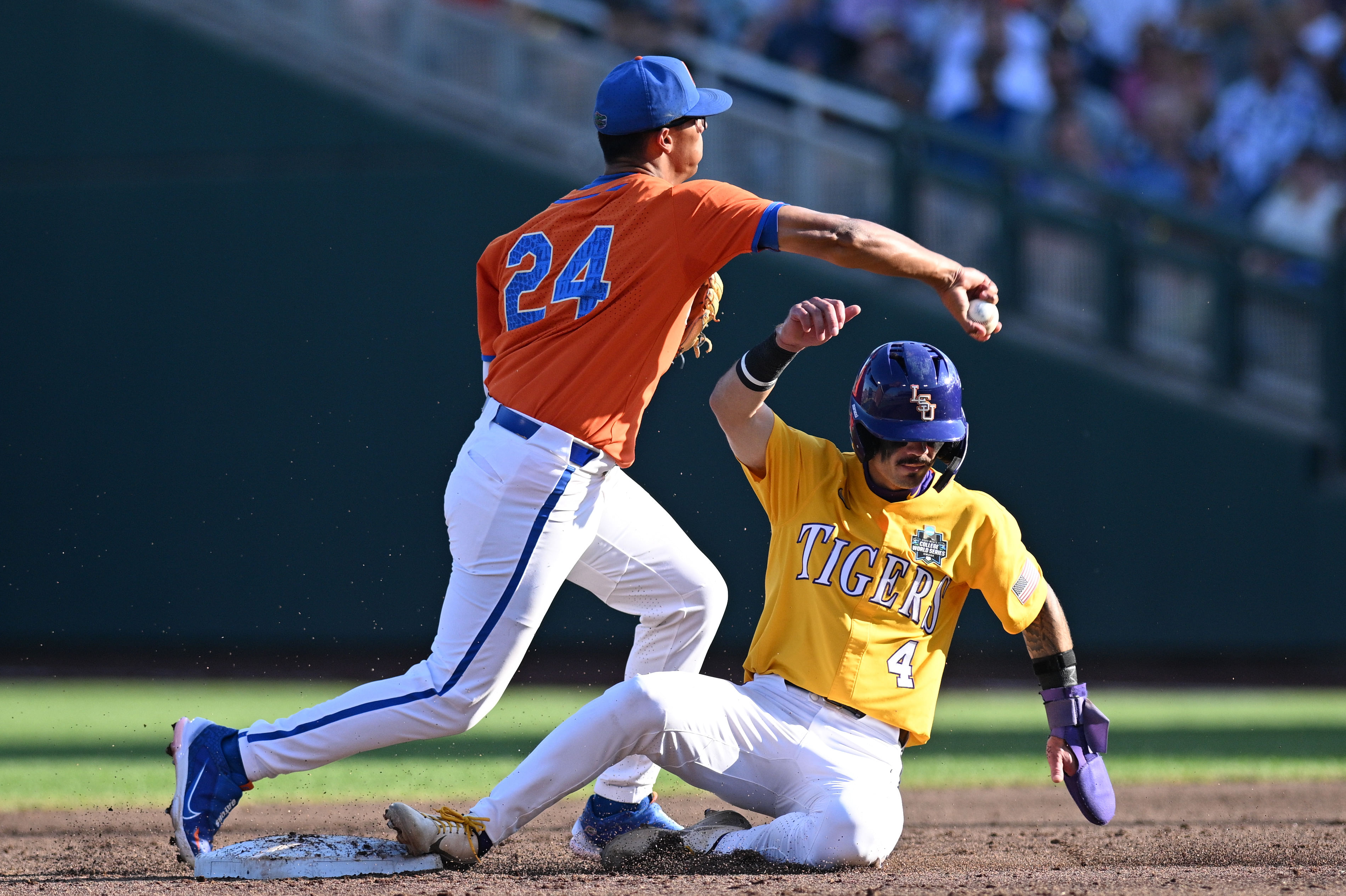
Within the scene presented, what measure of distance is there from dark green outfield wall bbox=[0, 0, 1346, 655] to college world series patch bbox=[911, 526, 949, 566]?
592cm

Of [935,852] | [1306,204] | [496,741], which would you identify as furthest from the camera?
[1306,204]

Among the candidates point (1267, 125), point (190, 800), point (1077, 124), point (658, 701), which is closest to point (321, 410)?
point (1077, 124)

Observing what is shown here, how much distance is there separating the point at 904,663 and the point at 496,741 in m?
3.55

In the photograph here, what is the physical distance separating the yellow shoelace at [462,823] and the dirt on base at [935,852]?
0.11m

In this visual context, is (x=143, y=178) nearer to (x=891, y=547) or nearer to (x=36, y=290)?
(x=36, y=290)

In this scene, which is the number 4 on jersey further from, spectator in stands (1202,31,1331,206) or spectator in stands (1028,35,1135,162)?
spectator in stands (1202,31,1331,206)

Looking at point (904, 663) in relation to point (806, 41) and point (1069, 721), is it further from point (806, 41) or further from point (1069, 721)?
point (806, 41)

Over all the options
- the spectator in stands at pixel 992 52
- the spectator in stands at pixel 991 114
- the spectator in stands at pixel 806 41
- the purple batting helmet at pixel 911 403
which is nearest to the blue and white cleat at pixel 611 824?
the purple batting helmet at pixel 911 403

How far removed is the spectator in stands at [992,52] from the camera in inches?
420

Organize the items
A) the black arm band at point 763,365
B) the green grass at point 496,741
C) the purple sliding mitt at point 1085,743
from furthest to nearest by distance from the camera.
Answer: the green grass at point 496,741, the purple sliding mitt at point 1085,743, the black arm band at point 763,365

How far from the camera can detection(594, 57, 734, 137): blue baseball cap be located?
12.2 feet

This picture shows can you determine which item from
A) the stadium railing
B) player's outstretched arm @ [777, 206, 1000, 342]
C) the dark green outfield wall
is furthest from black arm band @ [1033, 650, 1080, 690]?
the stadium railing

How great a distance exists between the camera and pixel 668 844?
154 inches

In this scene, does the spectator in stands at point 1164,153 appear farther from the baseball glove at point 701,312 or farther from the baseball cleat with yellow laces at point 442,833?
the baseball cleat with yellow laces at point 442,833
